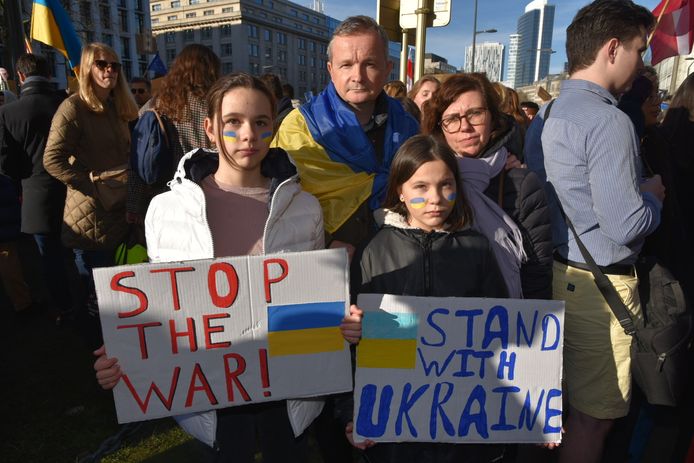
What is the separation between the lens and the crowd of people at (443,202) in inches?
68.7

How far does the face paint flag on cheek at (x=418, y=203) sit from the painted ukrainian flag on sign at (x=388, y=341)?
0.41 meters

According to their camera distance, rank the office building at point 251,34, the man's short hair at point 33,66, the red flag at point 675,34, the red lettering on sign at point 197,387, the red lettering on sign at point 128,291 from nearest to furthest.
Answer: the red lettering on sign at point 128,291, the red lettering on sign at point 197,387, the man's short hair at point 33,66, the red flag at point 675,34, the office building at point 251,34

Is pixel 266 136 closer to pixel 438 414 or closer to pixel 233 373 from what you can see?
pixel 233 373

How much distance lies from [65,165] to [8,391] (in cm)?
155

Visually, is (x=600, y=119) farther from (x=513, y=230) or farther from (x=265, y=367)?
(x=265, y=367)

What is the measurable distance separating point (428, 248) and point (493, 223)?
1.02ft

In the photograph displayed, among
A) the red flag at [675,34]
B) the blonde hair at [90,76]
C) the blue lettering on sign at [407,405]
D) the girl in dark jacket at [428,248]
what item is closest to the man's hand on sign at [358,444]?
the girl in dark jacket at [428,248]

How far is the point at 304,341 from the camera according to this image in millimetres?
1689

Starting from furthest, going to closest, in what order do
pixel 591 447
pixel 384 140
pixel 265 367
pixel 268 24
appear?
pixel 268 24, pixel 384 140, pixel 591 447, pixel 265 367

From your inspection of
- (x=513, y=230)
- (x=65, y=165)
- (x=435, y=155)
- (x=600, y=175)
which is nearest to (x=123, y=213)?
(x=65, y=165)

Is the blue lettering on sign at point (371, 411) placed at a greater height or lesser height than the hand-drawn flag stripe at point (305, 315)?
lesser

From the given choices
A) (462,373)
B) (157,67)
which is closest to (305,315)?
(462,373)

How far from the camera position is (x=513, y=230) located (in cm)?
188

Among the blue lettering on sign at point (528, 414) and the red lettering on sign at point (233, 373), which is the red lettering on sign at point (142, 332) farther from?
the blue lettering on sign at point (528, 414)
